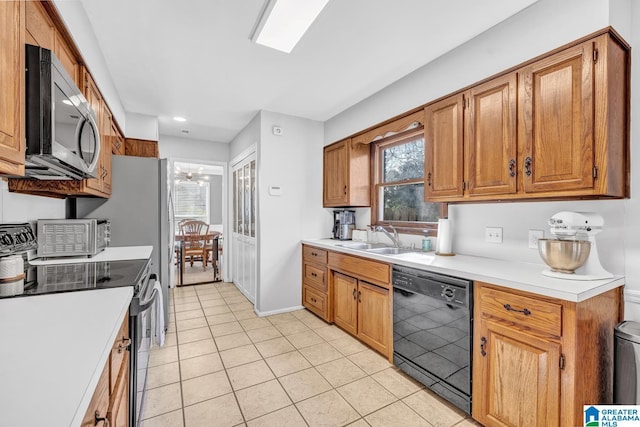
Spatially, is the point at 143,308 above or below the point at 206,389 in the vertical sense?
above

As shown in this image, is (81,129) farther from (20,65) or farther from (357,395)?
(357,395)

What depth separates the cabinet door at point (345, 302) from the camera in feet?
9.18

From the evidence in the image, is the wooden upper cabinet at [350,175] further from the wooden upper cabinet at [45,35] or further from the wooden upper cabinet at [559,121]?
the wooden upper cabinet at [45,35]

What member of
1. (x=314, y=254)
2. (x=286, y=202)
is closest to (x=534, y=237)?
(x=314, y=254)

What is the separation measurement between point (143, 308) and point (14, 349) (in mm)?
642

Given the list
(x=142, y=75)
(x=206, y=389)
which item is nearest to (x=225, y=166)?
(x=142, y=75)

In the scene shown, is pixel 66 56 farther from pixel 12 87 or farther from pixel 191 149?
pixel 191 149

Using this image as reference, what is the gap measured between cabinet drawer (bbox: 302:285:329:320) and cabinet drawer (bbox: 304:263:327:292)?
7 cm

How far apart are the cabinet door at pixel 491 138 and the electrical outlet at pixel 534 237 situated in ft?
1.13

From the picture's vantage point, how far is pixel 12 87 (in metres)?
0.96

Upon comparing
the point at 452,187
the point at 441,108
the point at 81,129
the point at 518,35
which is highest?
the point at 518,35

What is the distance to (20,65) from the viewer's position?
102 cm

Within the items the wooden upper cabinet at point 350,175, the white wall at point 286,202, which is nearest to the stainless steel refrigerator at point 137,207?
the white wall at point 286,202

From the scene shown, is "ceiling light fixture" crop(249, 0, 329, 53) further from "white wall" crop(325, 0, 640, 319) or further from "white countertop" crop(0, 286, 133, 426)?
"white countertop" crop(0, 286, 133, 426)
